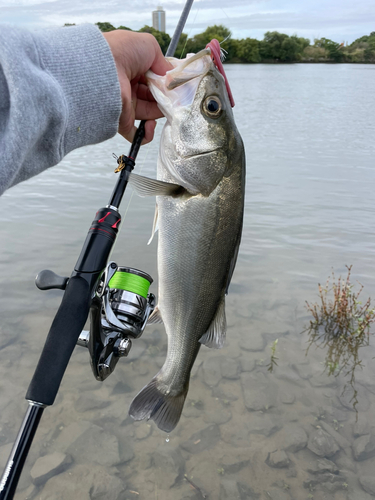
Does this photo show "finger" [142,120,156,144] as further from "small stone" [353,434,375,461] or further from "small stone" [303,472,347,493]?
"small stone" [353,434,375,461]

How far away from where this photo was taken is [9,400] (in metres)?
3.52

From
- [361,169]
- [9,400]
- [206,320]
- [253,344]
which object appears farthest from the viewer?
[361,169]

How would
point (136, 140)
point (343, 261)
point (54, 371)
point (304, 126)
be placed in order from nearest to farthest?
point (54, 371) < point (136, 140) < point (343, 261) < point (304, 126)

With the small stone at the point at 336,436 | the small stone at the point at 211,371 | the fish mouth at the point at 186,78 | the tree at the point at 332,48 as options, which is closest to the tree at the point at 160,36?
the fish mouth at the point at 186,78

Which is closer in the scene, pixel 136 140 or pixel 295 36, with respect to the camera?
pixel 136 140

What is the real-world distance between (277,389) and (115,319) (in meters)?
2.38

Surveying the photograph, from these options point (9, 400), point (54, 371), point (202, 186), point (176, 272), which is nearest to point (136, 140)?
point (202, 186)

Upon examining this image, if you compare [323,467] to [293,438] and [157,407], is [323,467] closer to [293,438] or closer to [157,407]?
[293,438]

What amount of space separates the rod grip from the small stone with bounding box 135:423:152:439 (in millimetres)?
1982

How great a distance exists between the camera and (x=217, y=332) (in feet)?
5.87

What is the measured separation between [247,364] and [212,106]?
9.61ft

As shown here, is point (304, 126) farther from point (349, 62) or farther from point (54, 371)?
point (349, 62)

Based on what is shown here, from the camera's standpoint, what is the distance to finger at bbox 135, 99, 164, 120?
2039 mm

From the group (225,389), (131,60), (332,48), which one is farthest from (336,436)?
→ (332,48)
